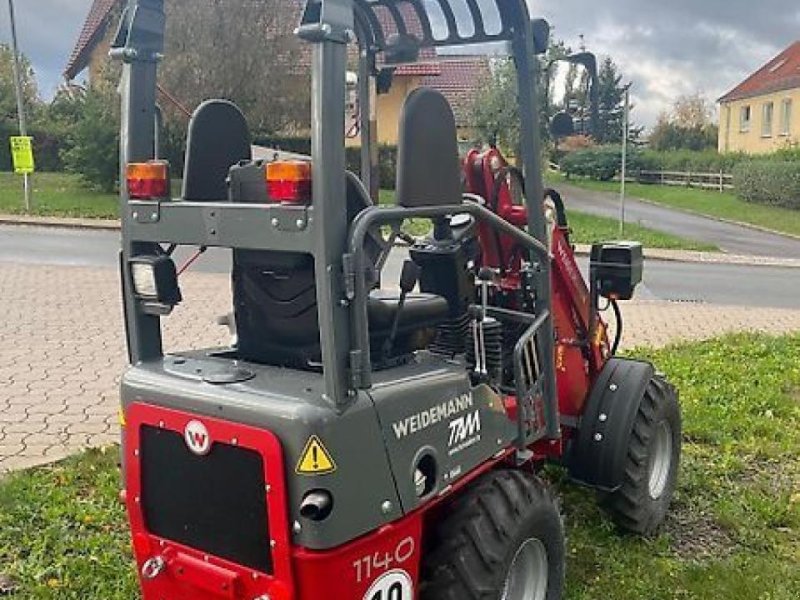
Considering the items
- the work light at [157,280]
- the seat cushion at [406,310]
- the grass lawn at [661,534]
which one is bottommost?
the grass lawn at [661,534]

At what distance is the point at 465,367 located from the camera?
3215 mm

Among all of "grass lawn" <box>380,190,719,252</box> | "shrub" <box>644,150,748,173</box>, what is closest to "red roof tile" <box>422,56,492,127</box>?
"grass lawn" <box>380,190,719,252</box>

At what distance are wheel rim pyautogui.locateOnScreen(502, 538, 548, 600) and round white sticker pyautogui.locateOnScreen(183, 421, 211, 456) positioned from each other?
3.87ft

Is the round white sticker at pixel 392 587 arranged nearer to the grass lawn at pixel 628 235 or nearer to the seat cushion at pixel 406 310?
the seat cushion at pixel 406 310

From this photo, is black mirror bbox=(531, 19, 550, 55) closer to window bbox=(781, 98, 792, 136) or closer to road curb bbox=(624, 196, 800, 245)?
road curb bbox=(624, 196, 800, 245)

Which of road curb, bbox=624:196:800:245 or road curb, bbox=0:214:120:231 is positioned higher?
road curb, bbox=0:214:120:231

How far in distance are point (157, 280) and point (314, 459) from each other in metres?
0.84

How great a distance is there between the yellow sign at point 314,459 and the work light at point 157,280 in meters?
0.76

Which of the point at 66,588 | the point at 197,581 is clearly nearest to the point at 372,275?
the point at 197,581

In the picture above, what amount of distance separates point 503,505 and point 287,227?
124cm

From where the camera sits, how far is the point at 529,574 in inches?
133

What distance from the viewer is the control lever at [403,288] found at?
292cm

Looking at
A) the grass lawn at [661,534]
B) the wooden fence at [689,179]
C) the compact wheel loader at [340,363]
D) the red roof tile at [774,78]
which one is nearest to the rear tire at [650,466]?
the grass lawn at [661,534]

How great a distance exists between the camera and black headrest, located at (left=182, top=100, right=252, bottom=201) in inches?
125
